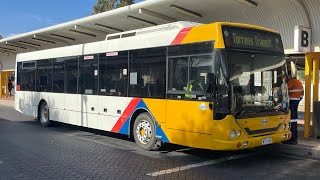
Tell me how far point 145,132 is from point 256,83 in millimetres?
2996

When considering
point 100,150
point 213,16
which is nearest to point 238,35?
point 100,150

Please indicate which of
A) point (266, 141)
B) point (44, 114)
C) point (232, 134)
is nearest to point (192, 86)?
point (232, 134)

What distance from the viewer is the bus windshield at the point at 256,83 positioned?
782 cm

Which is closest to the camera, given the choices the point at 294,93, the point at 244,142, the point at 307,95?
the point at 244,142

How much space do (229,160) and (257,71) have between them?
2.04 m

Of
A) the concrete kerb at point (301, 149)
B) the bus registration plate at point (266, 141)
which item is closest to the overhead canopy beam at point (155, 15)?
the concrete kerb at point (301, 149)

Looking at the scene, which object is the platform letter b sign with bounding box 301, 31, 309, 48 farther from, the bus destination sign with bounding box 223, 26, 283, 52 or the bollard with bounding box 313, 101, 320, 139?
the bus destination sign with bounding box 223, 26, 283, 52

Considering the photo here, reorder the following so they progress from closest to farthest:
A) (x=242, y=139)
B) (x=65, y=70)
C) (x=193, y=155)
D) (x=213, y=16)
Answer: (x=242, y=139) → (x=193, y=155) → (x=65, y=70) → (x=213, y=16)

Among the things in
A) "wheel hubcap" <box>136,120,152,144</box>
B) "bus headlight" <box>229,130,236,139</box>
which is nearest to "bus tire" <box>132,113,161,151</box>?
"wheel hubcap" <box>136,120,152,144</box>

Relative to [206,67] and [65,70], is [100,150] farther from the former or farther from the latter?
[65,70]

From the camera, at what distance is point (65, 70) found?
1318 cm

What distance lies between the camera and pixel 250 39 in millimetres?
8320

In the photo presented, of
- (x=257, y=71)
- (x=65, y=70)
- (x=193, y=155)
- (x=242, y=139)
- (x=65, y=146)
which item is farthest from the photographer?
(x=65, y=70)

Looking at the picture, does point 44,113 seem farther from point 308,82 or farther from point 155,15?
point 308,82
